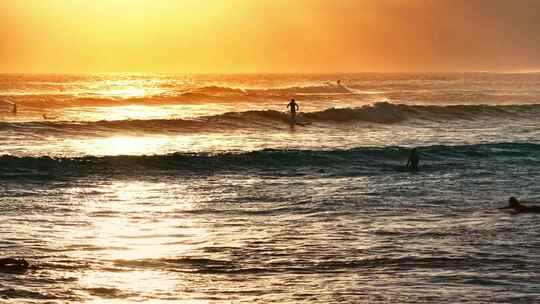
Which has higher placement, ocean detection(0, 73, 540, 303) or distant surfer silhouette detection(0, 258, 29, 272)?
distant surfer silhouette detection(0, 258, 29, 272)

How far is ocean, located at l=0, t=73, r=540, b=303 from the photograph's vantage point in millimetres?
14695

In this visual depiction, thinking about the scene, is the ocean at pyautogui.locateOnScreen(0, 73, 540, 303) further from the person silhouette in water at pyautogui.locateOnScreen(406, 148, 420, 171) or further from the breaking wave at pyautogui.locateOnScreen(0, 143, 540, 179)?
the person silhouette in water at pyautogui.locateOnScreen(406, 148, 420, 171)

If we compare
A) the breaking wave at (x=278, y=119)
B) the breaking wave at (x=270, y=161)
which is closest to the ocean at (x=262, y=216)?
the breaking wave at (x=270, y=161)

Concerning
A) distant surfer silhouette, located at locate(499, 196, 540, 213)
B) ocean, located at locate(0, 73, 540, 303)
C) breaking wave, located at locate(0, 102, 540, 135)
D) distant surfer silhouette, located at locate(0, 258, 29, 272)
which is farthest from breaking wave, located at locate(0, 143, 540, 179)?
distant surfer silhouette, located at locate(0, 258, 29, 272)

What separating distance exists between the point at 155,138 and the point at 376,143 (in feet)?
33.4

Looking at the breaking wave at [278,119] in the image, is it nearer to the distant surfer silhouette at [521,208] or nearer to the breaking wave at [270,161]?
the breaking wave at [270,161]

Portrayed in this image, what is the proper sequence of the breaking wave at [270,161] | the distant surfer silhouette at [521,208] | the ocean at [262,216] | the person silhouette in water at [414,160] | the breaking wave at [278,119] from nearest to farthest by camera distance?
1. the ocean at [262,216]
2. the distant surfer silhouette at [521,208]
3. the breaking wave at [270,161]
4. the person silhouette in water at [414,160]
5. the breaking wave at [278,119]

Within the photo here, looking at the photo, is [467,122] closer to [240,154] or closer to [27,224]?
[240,154]

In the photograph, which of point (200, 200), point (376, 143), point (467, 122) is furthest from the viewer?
point (467, 122)

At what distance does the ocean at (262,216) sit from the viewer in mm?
A: 14695

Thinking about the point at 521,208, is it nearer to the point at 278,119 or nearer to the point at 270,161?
the point at 270,161

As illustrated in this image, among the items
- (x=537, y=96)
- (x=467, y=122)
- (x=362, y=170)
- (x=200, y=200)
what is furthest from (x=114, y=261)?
(x=537, y=96)

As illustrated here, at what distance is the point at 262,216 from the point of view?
21344 millimetres

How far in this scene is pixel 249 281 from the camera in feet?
49.4
